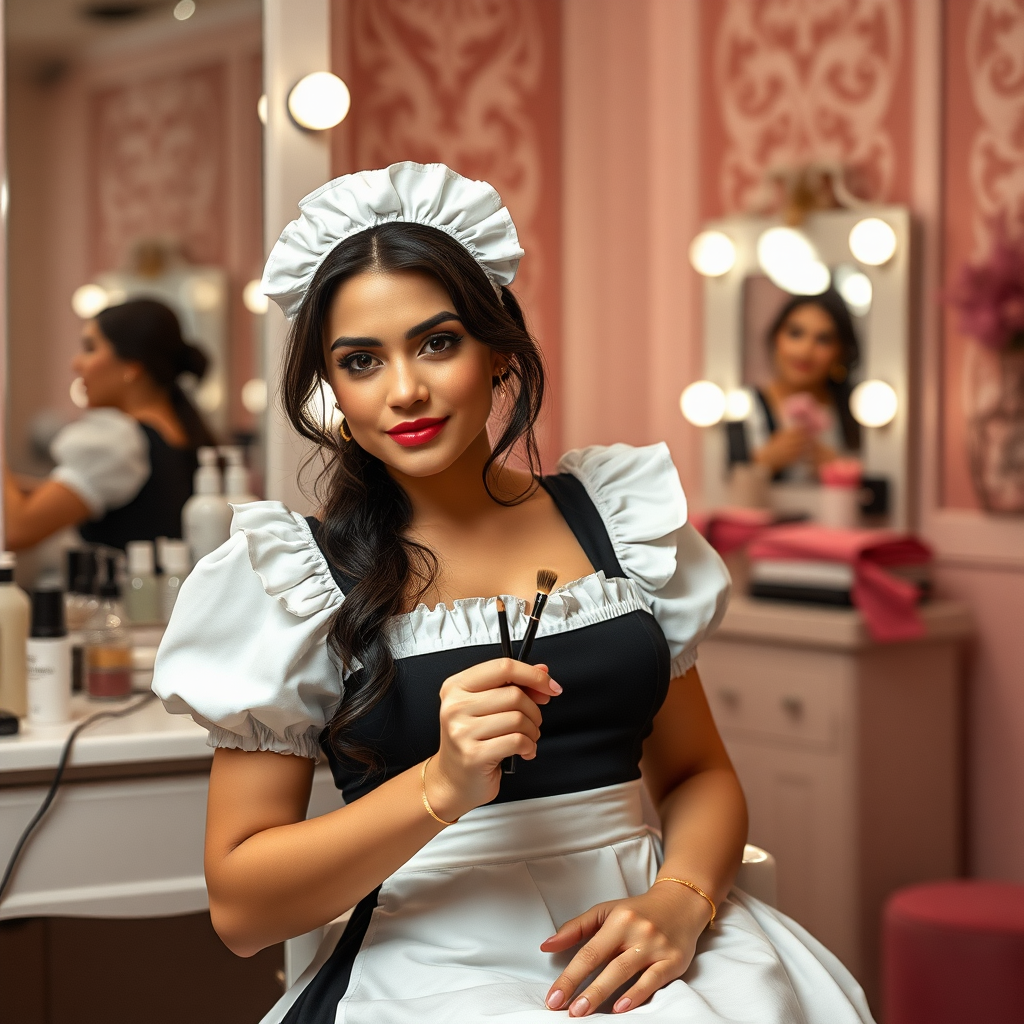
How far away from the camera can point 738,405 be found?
269 cm

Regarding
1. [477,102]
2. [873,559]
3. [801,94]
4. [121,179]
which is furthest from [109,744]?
[801,94]

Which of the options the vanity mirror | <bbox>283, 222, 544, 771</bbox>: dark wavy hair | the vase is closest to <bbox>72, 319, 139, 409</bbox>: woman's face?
<bbox>283, 222, 544, 771</bbox>: dark wavy hair

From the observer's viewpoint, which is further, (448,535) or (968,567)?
(968,567)

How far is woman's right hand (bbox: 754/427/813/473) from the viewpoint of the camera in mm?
2570

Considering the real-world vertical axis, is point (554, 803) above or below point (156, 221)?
below

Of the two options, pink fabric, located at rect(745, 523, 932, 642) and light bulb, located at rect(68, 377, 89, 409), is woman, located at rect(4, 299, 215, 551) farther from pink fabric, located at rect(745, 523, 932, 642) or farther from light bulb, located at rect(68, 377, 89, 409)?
pink fabric, located at rect(745, 523, 932, 642)

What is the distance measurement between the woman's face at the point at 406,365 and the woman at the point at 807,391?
161 centimetres

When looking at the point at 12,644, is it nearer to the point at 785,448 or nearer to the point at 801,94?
the point at 785,448

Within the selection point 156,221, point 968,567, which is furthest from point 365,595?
point 968,567

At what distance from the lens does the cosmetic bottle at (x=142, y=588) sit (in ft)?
5.41

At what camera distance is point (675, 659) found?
120 centimetres

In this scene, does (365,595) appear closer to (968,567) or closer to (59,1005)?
(59,1005)

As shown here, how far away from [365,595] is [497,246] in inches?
12.3

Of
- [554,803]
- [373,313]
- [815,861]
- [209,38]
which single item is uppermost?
[209,38]
